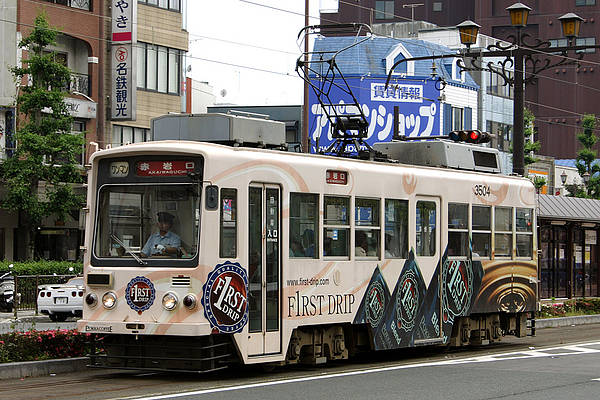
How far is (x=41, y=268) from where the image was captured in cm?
3409

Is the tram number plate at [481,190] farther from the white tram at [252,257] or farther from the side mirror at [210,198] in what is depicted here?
the side mirror at [210,198]

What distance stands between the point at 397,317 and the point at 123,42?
82.1ft

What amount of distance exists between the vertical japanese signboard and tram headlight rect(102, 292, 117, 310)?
2635cm

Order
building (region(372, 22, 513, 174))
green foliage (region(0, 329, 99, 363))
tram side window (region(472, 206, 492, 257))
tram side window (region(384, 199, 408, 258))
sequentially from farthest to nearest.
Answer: building (region(372, 22, 513, 174))
tram side window (region(472, 206, 492, 257))
tram side window (region(384, 199, 408, 258))
green foliage (region(0, 329, 99, 363))

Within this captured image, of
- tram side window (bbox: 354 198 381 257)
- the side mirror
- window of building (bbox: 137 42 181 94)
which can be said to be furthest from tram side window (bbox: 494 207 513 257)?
window of building (bbox: 137 42 181 94)

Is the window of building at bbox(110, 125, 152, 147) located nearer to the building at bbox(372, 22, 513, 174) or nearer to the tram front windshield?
the tram front windshield

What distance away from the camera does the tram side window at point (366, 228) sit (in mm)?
16547

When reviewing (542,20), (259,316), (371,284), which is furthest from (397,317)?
(542,20)

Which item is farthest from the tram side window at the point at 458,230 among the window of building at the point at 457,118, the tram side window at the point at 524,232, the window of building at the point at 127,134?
the window of building at the point at 457,118

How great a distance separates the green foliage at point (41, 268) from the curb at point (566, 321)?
612 inches

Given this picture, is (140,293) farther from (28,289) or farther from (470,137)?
(28,289)

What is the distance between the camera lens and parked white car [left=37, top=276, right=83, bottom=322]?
28672 millimetres

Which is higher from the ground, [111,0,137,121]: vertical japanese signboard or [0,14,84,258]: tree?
[111,0,137,121]: vertical japanese signboard

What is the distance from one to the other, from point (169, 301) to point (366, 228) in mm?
4054
